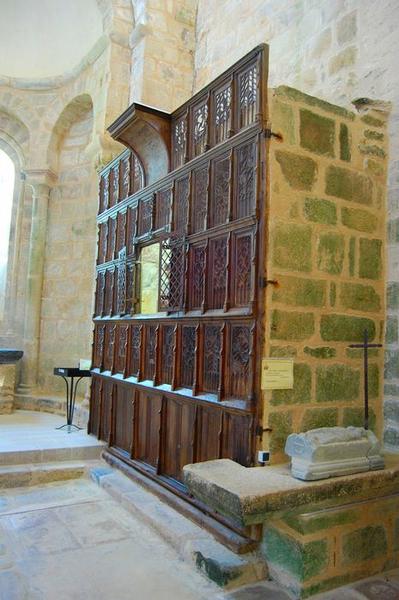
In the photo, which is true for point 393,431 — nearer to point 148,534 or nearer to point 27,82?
point 148,534

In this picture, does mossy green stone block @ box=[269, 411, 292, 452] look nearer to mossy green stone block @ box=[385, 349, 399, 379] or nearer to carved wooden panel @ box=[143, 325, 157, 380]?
mossy green stone block @ box=[385, 349, 399, 379]

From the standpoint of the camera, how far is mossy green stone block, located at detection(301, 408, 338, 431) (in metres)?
2.48

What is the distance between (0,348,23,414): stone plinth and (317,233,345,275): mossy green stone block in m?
4.52

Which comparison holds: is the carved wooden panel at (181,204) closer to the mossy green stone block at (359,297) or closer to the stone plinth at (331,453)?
the mossy green stone block at (359,297)

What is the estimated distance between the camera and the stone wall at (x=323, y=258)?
242 centimetres

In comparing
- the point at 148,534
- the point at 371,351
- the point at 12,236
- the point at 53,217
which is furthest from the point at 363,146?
the point at 12,236

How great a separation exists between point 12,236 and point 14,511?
4.59 meters

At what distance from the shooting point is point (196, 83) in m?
5.18

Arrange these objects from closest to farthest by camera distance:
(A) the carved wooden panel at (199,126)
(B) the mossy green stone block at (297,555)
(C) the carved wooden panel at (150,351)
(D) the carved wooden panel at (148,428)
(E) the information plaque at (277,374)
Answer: (B) the mossy green stone block at (297,555) < (E) the information plaque at (277,374) < (A) the carved wooden panel at (199,126) < (D) the carved wooden panel at (148,428) < (C) the carved wooden panel at (150,351)

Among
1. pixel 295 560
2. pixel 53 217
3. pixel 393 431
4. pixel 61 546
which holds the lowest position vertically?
pixel 61 546

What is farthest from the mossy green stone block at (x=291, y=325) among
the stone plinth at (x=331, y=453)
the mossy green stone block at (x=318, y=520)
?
the mossy green stone block at (x=318, y=520)

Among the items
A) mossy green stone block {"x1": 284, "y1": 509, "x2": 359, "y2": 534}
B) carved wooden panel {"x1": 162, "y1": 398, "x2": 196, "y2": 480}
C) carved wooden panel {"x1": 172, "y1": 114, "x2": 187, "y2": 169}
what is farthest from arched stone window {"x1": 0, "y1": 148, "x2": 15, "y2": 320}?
mossy green stone block {"x1": 284, "y1": 509, "x2": 359, "y2": 534}

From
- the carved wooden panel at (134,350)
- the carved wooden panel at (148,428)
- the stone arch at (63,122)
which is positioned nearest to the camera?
the carved wooden panel at (148,428)

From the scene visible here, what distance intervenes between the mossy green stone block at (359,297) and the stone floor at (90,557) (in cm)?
137
